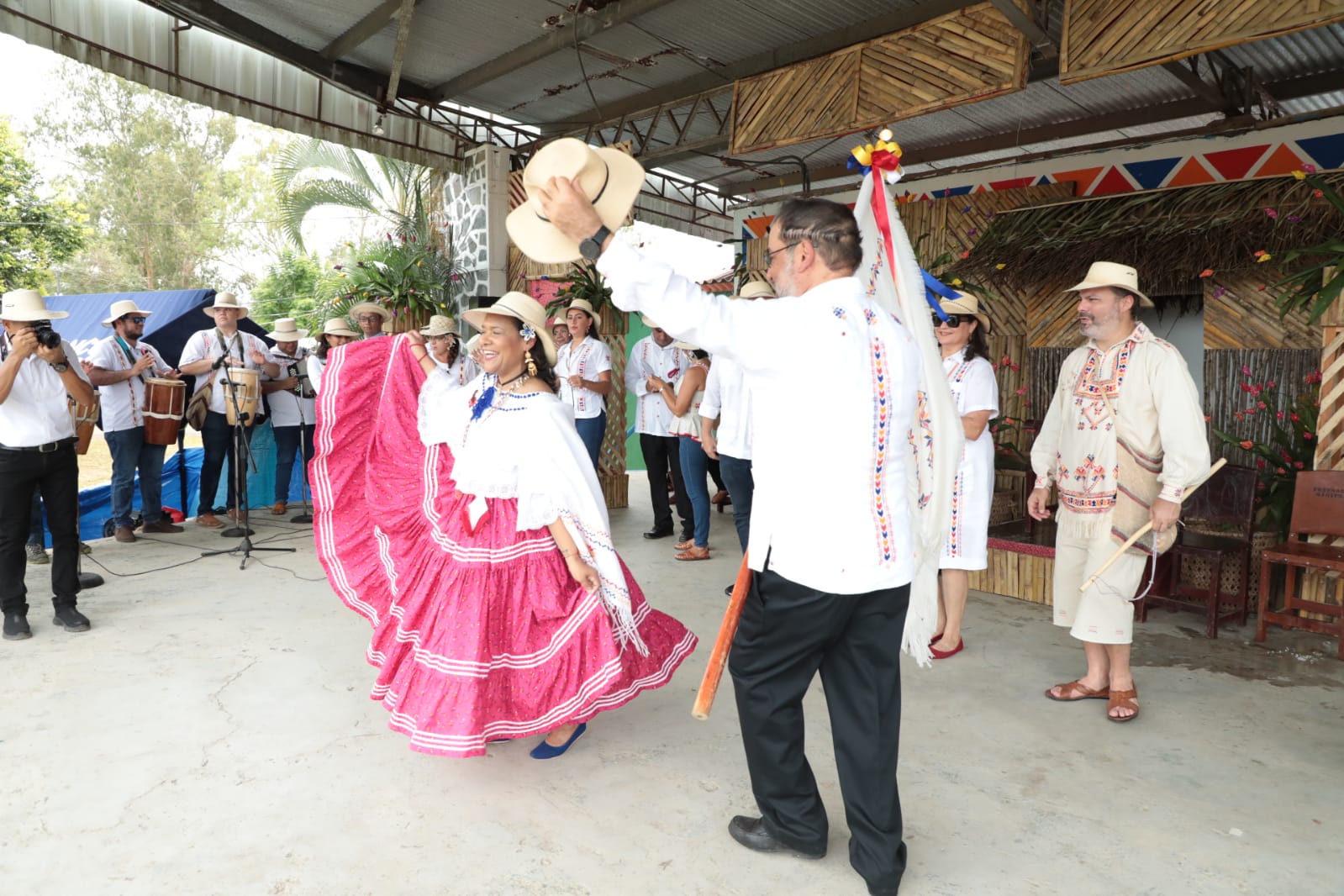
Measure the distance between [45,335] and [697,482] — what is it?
3.75 m

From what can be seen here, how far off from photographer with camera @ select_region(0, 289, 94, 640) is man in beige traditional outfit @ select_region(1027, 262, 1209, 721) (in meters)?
4.70

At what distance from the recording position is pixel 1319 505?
462 centimetres

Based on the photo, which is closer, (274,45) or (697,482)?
(697,482)

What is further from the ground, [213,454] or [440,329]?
[440,329]

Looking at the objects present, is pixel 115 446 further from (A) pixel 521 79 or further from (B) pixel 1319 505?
(B) pixel 1319 505

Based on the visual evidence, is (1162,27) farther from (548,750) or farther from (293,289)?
(293,289)

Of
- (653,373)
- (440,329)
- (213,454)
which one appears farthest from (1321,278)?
(213,454)

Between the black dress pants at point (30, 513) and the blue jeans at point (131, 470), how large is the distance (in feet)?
6.55

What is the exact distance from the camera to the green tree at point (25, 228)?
1670 cm

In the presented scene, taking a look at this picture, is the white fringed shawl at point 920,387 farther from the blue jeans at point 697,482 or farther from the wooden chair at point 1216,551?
the blue jeans at point 697,482

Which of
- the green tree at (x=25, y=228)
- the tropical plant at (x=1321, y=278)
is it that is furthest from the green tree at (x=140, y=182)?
the tropical plant at (x=1321, y=278)

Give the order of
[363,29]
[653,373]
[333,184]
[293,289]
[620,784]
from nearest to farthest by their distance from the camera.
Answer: [620,784] → [653,373] → [363,29] → [333,184] → [293,289]

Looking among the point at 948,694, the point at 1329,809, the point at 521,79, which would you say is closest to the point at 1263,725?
the point at 1329,809

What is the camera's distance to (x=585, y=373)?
672cm
